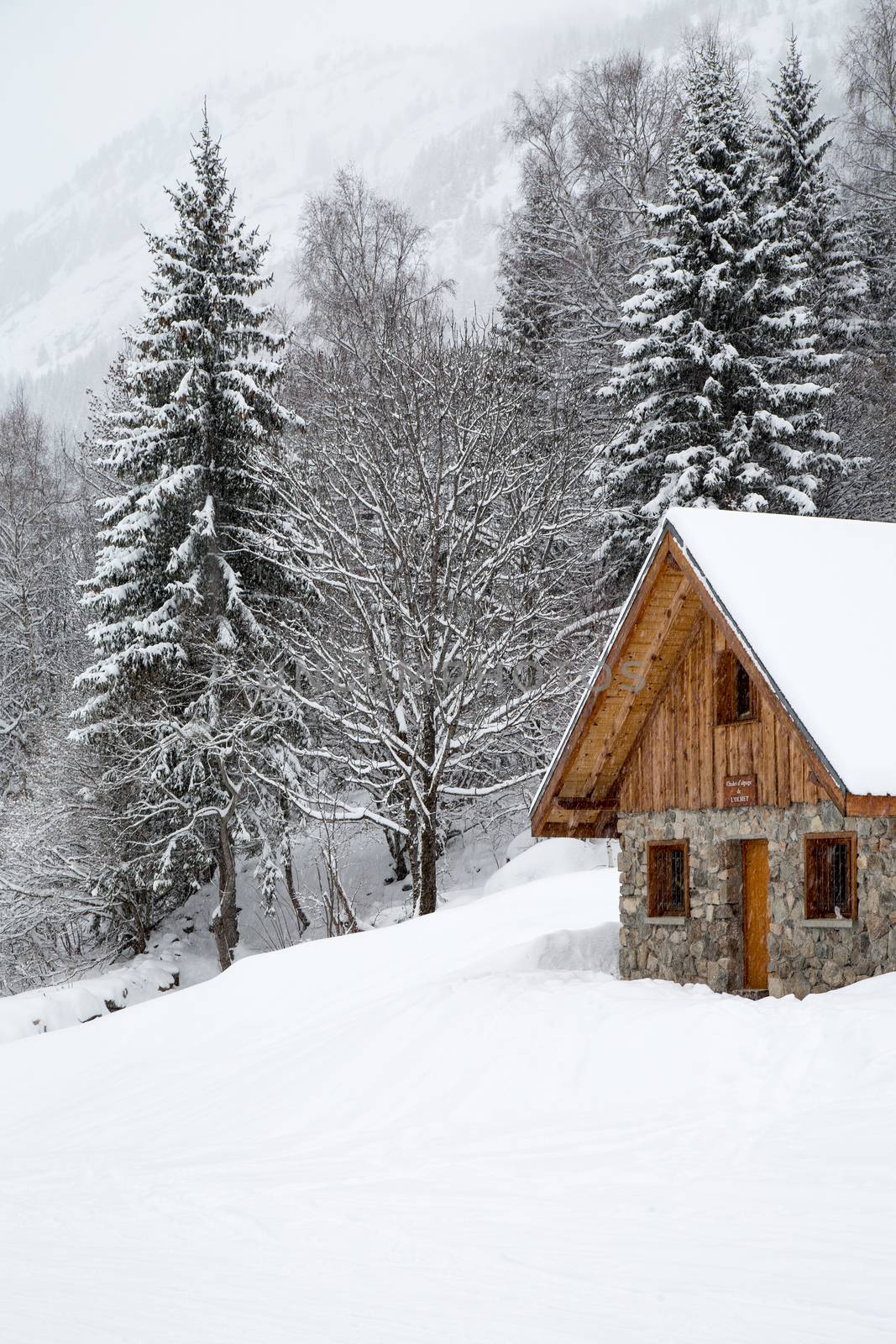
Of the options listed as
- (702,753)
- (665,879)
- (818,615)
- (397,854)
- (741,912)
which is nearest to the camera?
(818,615)

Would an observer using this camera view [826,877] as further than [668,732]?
No

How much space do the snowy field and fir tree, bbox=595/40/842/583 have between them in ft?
33.6

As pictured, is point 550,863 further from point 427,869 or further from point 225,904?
point 225,904

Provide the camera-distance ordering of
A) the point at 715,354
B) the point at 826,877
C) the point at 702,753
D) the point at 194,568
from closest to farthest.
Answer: the point at 826,877
the point at 702,753
the point at 715,354
the point at 194,568

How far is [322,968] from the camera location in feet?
65.2

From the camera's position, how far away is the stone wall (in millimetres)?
12734

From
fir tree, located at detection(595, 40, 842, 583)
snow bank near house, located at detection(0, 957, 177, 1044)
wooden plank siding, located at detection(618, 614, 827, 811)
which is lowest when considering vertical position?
snow bank near house, located at detection(0, 957, 177, 1044)

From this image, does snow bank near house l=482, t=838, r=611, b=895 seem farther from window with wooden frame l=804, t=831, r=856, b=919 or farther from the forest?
window with wooden frame l=804, t=831, r=856, b=919

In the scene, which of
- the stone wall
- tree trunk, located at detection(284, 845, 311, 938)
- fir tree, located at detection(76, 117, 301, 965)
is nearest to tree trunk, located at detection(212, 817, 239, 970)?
fir tree, located at detection(76, 117, 301, 965)

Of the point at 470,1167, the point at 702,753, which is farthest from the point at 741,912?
the point at 470,1167

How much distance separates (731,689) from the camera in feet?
48.2

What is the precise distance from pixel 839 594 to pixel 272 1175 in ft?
26.3

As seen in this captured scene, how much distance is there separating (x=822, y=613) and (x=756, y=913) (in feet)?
10.5

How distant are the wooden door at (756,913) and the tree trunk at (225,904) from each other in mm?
14451
